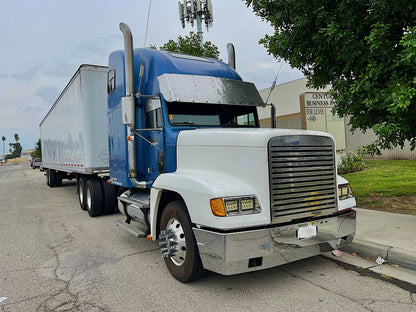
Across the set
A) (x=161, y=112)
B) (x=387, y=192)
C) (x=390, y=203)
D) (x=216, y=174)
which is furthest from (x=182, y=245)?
(x=387, y=192)

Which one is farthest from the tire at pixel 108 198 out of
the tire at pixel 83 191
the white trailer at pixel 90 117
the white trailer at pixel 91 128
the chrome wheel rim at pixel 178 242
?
the chrome wheel rim at pixel 178 242

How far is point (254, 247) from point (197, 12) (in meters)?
20.4

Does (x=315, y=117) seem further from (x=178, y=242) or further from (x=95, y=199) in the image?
(x=178, y=242)

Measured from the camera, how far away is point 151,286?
395 cm

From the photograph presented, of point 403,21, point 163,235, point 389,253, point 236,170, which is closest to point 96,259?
point 163,235

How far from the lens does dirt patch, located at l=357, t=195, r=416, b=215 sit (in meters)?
6.92

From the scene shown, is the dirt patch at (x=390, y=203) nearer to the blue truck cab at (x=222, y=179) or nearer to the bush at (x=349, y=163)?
the blue truck cab at (x=222, y=179)

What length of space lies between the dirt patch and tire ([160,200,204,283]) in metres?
5.03

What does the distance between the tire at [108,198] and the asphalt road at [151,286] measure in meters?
2.64

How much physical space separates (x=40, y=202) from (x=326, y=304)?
441 inches

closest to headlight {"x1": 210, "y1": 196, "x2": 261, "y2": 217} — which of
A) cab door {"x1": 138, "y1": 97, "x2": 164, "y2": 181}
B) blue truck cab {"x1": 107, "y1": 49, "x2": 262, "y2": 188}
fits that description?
blue truck cab {"x1": 107, "y1": 49, "x2": 262, "y2": 188}

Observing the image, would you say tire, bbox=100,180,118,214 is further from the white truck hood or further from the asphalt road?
the white truck hood

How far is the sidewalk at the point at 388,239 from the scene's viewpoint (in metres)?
4.34

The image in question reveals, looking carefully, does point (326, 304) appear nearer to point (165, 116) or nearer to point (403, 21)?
point (165, 116)
